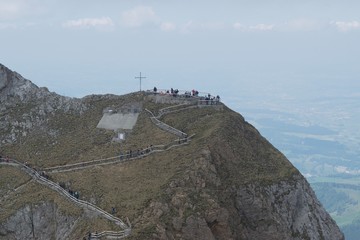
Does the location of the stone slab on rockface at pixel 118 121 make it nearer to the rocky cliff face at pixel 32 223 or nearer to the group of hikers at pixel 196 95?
the group of hikers at pixel 196 95

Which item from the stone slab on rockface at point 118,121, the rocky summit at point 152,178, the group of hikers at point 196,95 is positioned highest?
the group of hikers at point 196,95

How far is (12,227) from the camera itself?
68.9 meters

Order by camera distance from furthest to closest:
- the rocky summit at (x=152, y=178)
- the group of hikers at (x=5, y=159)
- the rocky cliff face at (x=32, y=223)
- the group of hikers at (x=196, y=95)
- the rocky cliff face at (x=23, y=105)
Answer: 1. the rocky cliff face at (x=23, y=105)
2. the group of hikers at (x=196, y=95)
3. the group of hikers at (x=5, y=159)
4. the rocky cliff face at (x=32, y=223)
5. the rocky summit at (x=152, y=178)

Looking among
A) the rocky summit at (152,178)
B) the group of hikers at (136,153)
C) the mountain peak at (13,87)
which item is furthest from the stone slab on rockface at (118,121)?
the mountain peak at (13,87)

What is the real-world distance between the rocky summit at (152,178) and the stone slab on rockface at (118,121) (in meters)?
0.28

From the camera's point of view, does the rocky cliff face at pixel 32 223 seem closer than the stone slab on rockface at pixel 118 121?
Yes

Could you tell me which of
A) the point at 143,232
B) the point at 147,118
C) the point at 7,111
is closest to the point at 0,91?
the point at 7,111

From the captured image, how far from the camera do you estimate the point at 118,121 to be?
Result: 8681 cm

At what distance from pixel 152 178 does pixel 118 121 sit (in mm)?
21849

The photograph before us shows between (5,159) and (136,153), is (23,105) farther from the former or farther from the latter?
(136,153)

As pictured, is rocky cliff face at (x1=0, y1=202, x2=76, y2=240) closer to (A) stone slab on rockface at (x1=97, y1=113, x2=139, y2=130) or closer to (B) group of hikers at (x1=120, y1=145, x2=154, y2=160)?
(B) group of hikers at (x1=120, y1=145, x2=154, y2=160)

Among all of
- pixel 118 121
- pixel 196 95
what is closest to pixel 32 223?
pixel 118 121

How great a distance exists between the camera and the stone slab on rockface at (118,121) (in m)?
85.6

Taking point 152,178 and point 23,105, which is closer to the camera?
point 152,178
